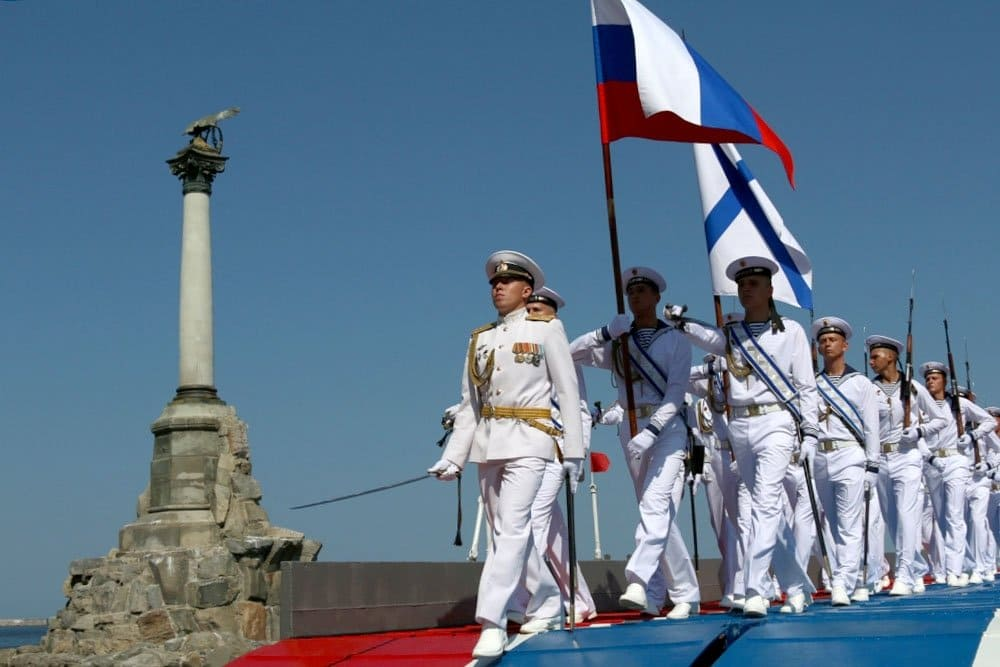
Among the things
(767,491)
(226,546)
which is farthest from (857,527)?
(226,546)

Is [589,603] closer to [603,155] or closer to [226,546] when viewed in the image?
[603,155]

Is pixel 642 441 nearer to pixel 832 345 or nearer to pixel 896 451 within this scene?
pixel 832 345

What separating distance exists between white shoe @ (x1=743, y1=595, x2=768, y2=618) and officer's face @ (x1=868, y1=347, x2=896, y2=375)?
5.60m

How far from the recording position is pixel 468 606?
1059 cm

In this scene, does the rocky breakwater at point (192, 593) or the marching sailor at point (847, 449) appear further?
the rocky breakwater at point (192, 593)

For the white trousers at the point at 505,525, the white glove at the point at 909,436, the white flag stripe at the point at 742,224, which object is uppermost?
the white flag stripe at the point at 742,224

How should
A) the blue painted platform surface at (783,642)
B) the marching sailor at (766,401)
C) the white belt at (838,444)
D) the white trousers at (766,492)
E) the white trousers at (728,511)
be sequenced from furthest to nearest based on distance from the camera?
the white belt at (838,444) < the white trousers at (728,511) < the marching sailor at (766,401) < the white trousers at (766,492) < the blue painted platform surface at (783,642)

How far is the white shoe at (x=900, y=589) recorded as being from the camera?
457 inches

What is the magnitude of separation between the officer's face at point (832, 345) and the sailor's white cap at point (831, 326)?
1.3 inches

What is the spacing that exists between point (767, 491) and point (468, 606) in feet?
9.89

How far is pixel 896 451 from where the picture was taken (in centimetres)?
1307

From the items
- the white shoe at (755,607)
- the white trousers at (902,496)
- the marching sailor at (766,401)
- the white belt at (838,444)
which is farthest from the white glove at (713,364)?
the white trousers at (902,496)

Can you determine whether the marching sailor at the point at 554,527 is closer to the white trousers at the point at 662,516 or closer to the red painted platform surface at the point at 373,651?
the white trousers at the point at 662,516

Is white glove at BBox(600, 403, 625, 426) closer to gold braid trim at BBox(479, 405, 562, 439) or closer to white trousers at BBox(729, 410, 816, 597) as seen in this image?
white trousers at BBox(729, 410, 816, 597)
